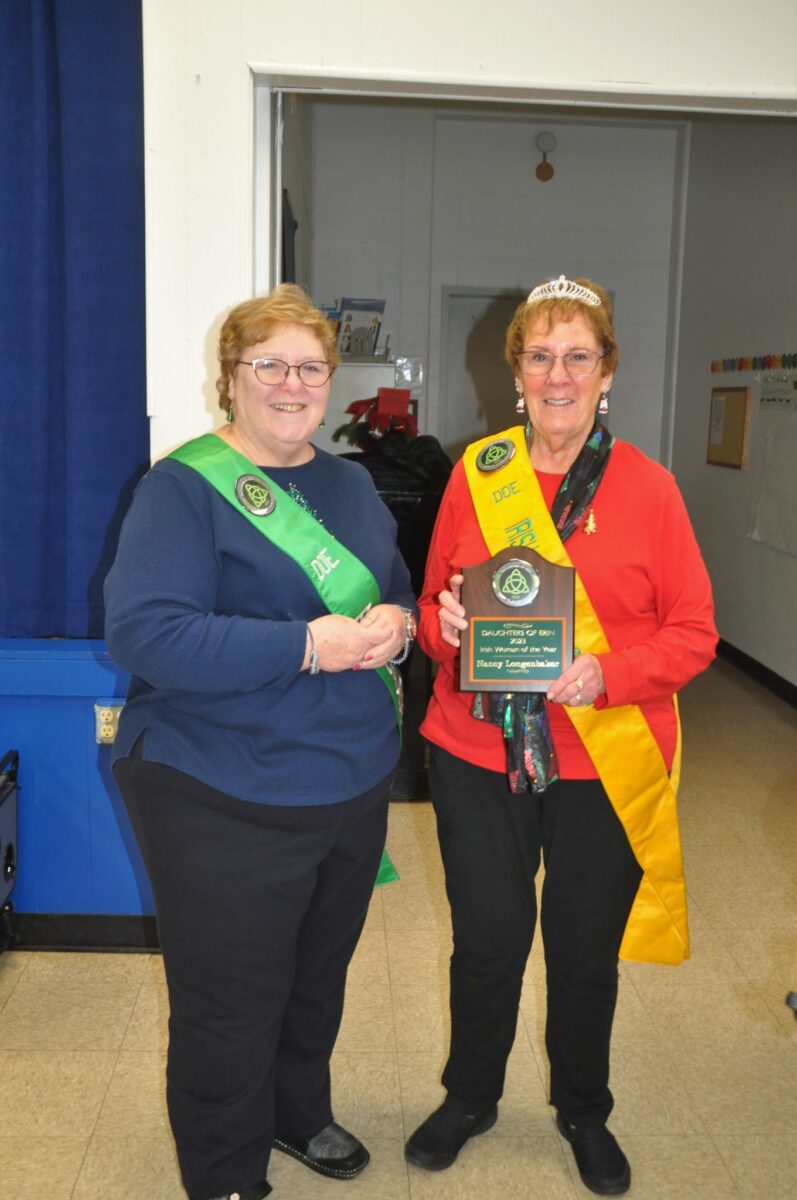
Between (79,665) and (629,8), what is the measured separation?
1939 millimetres

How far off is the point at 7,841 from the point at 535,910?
1.37 meters

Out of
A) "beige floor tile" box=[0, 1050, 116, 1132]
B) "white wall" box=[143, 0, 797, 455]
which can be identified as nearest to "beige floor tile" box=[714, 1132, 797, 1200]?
"beige floor tile" box=[0, 1050, 116, 1132]

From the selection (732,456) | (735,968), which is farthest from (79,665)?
(732,456)

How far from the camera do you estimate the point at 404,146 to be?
268 inches

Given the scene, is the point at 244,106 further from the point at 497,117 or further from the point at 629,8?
the point at 497,117

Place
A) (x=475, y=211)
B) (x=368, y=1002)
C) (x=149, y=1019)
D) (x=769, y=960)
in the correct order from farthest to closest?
(x=475, y=211) < (x=769, y=960) < (x=368, y=1002) < (x=149, y=1019)

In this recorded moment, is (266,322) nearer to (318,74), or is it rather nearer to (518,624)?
(518,624)

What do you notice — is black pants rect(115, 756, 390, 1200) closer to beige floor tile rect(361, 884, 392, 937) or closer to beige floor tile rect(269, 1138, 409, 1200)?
beige floor tile rect(269, 1138, 409, 1200)

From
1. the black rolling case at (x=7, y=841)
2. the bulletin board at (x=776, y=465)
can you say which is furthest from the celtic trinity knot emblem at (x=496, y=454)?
the bulletin board at (x=776, y=465)

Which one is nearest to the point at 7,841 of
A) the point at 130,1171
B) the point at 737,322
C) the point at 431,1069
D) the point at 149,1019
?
the point at 149,1019

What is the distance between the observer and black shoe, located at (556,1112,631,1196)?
6.27 ft

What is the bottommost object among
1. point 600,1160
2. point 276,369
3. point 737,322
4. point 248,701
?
point 600,1160

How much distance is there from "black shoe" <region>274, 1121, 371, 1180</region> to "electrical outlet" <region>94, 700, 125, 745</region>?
1036 mm

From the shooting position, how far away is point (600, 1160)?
193 centimetres
